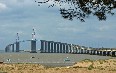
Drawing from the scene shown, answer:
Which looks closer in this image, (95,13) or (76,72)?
(95,13)

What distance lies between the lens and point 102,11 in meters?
17.6

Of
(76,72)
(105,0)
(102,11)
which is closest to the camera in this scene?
(105,0)

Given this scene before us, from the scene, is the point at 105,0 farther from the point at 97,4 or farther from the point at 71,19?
the point at 71,19

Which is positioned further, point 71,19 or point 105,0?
point 71,19

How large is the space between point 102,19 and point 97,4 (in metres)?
1.28

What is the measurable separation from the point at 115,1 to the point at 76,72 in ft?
51.3

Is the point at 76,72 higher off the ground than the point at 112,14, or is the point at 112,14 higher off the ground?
the point at 112,14

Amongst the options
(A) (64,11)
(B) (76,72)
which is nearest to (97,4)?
(A) (64,11)

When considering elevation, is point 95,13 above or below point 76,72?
above

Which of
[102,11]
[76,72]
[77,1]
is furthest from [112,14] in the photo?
[76,72]

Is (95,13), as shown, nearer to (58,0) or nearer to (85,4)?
(85,4)

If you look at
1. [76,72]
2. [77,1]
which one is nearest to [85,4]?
[77,1]

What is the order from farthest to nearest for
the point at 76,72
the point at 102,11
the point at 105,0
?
the point at 76,72 → the point at 102,11 → the point at 105,0

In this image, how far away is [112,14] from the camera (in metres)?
17.5
